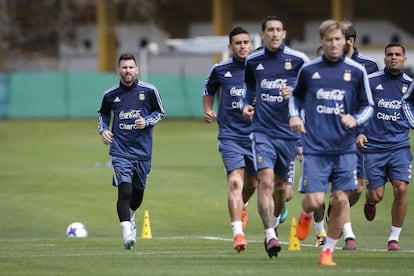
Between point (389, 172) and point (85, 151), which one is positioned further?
point (85, 151)

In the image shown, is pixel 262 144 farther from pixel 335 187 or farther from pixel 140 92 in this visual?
pixel 140 92

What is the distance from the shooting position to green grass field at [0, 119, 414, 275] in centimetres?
1222

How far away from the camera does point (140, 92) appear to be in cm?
1584

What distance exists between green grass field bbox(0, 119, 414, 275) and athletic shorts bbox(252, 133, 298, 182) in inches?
38.1

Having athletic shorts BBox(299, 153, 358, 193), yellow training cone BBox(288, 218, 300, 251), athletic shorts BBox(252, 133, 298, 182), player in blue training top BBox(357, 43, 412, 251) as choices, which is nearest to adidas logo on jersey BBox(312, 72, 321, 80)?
athletic shorts BBox(299, 153, 358, 193)

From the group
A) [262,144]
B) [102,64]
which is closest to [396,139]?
[262,144]

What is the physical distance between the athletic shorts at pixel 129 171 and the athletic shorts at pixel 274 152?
7.84 feet

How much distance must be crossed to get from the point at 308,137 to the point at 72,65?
60.4m

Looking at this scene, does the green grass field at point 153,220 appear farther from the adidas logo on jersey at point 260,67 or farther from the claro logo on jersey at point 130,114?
the adidas logo on jersey at point 260,67

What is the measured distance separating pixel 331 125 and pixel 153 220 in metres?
10.8

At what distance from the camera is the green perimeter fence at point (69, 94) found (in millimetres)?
54594

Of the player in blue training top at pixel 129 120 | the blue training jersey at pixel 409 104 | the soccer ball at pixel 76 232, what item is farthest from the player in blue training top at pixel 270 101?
the soccer ball at pixel 76 232

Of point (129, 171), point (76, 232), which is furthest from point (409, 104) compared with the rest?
point (76, 232)

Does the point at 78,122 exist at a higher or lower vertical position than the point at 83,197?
lower
